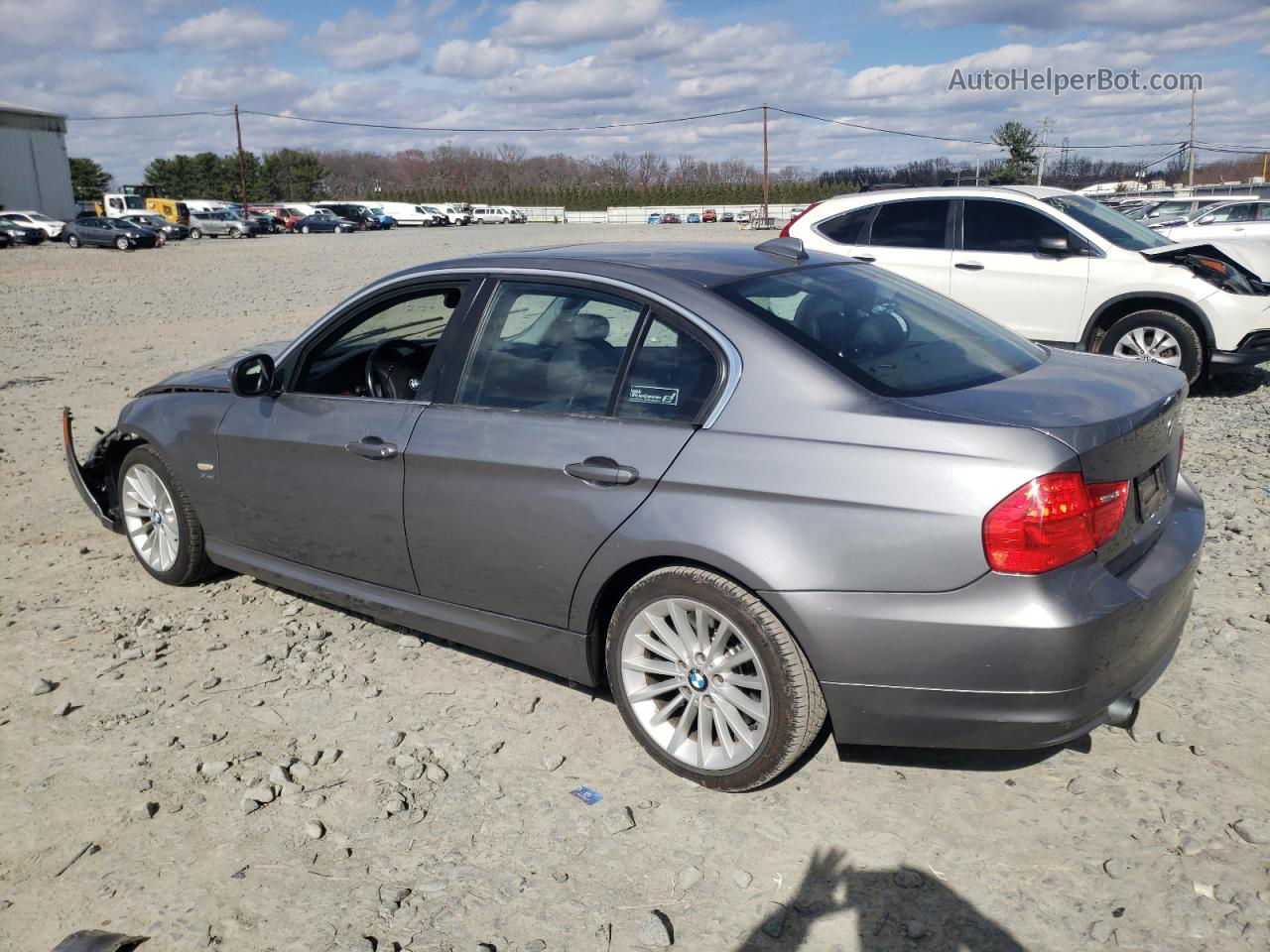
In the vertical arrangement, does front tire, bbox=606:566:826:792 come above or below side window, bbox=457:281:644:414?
below

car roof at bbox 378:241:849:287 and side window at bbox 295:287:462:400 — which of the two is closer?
Result: car roof at bbox 378:241:849:287

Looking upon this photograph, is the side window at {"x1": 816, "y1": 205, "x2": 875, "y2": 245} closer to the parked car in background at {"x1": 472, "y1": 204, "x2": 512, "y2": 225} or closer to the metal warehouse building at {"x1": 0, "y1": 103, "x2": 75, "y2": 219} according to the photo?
the metal warehouse building at {"x1": 0, "y1": 103, "x2": 75, "y2": 219}

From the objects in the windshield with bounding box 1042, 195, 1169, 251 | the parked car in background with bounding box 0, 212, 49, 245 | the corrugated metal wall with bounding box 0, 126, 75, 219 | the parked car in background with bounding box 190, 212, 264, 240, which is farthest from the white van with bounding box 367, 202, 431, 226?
the windshield with bounding box 1042, 195, 1169, 251

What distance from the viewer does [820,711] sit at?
310 centimetres

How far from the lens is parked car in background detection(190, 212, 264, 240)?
59.0m

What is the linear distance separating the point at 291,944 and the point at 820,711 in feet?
5.25

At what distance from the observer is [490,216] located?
85.2 metres

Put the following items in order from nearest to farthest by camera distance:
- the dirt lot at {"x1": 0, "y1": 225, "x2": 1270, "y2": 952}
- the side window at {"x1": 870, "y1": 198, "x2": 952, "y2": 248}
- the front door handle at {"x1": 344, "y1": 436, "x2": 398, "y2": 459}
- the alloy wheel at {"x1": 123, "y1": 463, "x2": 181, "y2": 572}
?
the dirt lot at {"x1": 0, "y1": 225, "x2": 1270, "y2": 952} < the front door handle at {"x1": 344, "y1": 436, "x2": 398, "y2": 459} < the alloy wheel at {"x1": 123, "y1": 463, "x2": 181, "y2": 572} < the side window at {"x1": 870, "y1": 198, "x2": 952, "y2": 248}

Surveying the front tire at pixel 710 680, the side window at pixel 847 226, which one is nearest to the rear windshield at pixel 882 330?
the front tire at pixel 710 680

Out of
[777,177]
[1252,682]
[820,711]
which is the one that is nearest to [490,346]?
[820,711]

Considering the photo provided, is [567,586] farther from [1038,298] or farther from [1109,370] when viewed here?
[1038,298]

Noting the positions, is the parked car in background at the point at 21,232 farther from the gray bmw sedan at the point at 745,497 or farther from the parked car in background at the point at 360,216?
the gray bmw sedan at the point at 745,497

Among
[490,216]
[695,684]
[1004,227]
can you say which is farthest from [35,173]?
[695,684]

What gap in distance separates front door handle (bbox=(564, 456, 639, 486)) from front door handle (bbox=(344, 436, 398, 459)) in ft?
→ 2.80
